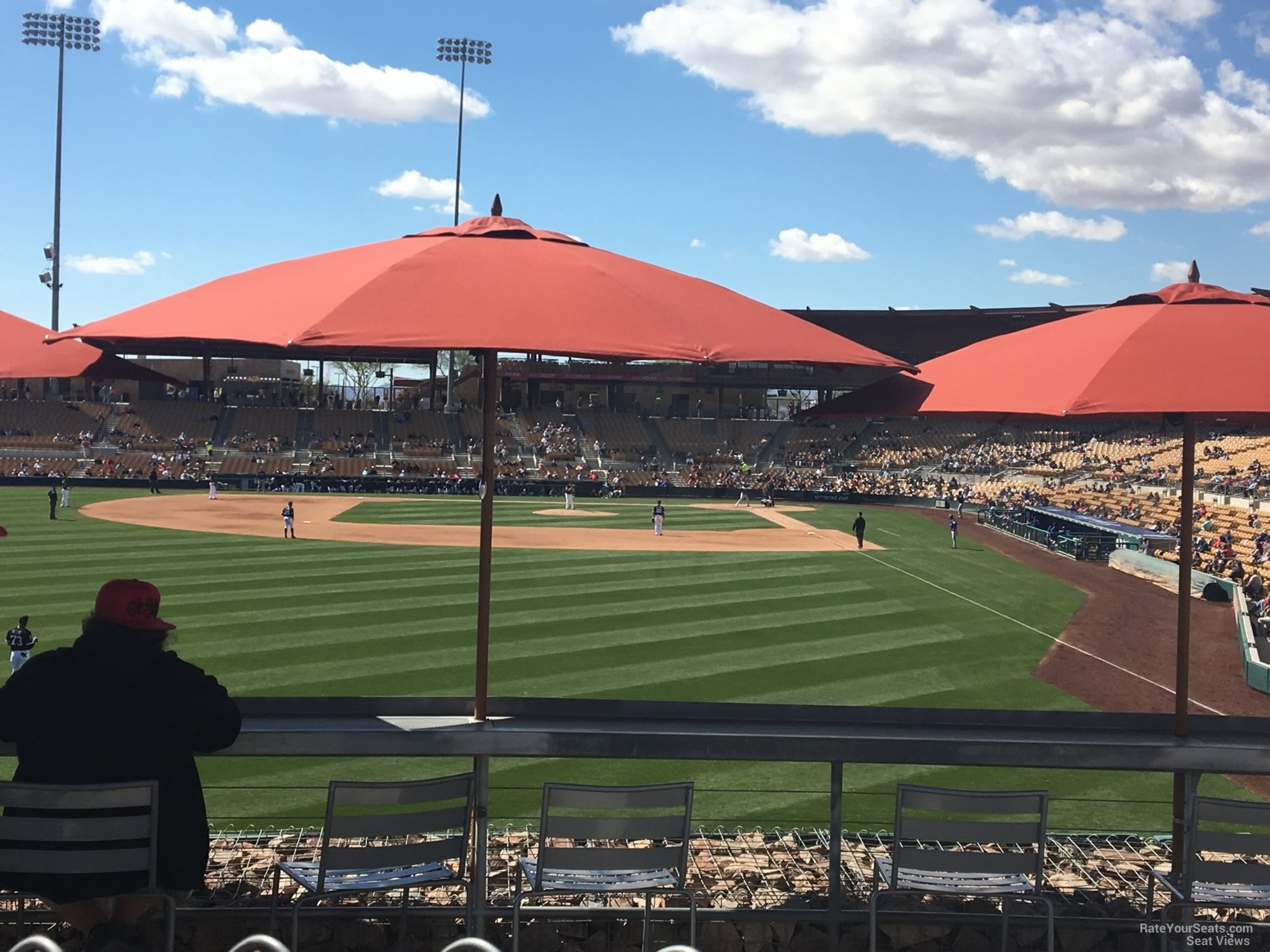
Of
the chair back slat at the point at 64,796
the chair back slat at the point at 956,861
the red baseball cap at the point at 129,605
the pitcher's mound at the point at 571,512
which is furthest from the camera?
the pitcher's mound at the point at 571,512

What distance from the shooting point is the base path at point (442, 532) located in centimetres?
3150

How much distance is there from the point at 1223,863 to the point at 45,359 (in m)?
6.52

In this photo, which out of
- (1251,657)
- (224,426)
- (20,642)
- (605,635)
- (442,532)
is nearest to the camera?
(20,642)

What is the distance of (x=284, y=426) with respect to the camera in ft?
203

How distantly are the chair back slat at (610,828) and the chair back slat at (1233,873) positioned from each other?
244 cm

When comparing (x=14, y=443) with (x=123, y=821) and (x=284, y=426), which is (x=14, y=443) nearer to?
(x=284, y=426)

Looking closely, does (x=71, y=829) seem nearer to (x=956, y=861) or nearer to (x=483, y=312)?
(x=483, y=312)

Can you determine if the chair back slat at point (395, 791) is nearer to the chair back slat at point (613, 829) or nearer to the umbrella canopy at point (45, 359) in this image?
the chair back slat at point (613, 829)

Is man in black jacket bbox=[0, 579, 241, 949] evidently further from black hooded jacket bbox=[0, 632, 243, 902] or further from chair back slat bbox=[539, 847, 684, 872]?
chair back slat bbox=[539, 847, 684, 872]

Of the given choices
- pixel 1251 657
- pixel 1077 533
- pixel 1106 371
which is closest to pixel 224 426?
pixel 1077 533

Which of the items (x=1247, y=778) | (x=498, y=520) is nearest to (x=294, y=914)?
(x=1247, y=778)

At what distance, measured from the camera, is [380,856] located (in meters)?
4.50

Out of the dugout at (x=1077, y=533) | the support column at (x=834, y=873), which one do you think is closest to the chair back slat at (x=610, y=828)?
the support column at (x=834, y=873)

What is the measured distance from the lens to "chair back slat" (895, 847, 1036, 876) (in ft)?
15.1
